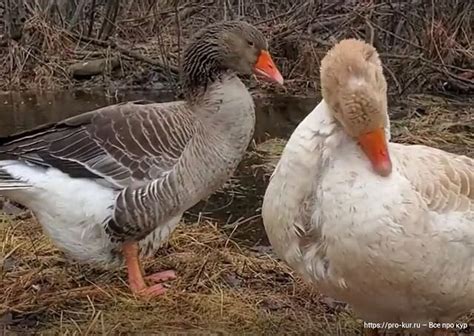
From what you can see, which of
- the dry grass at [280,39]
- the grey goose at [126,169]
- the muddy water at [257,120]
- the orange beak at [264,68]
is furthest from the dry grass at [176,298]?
the dry grass at [280,39]

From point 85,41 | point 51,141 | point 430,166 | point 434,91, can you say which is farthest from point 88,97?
point 430,166

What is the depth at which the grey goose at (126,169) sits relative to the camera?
4.15 metres

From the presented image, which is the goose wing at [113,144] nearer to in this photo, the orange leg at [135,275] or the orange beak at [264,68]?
the orange leg at [135,275]

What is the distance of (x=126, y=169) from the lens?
4.23 m

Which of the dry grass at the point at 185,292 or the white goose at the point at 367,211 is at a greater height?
the white goose at the point at 367,211

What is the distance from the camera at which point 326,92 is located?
3.02 m

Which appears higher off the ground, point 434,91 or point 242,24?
point 242,24

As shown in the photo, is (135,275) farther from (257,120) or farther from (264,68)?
(257,120)

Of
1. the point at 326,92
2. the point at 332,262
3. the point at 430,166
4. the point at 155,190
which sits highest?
the point at 326,92

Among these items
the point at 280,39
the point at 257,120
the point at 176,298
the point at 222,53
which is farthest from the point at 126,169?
the point at 280,39

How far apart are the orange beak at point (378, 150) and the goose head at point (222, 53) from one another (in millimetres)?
1869

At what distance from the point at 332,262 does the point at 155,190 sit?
145 cm

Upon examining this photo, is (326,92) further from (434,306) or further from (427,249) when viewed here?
(434,306)

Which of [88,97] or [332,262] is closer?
[332,262]
